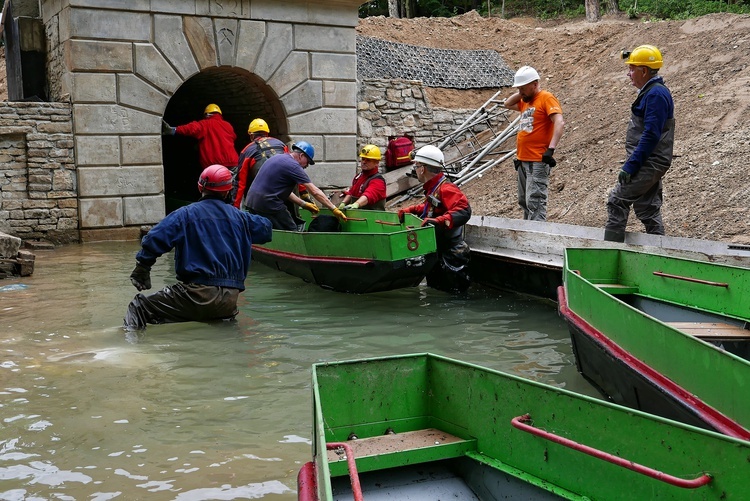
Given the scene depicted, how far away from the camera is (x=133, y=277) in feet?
23.4

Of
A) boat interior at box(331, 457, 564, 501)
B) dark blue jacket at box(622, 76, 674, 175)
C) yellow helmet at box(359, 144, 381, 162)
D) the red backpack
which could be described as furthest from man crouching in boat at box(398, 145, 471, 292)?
the red backpack

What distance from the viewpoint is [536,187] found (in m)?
9.66

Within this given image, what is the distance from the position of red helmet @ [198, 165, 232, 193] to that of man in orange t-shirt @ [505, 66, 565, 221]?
12.6ft

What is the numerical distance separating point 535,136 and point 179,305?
4.64 metres

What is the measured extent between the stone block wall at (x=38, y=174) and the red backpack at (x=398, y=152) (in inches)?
235

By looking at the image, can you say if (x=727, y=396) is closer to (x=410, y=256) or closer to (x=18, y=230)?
(x=410, y=256)

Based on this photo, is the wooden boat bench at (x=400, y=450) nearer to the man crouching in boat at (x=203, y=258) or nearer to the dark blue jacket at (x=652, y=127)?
the man crouching in boat at (x=203, y=258)

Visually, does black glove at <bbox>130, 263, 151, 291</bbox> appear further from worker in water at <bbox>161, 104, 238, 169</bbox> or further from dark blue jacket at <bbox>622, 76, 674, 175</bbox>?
worker in water at <bbox>161, 104, 238, 169</bbox>

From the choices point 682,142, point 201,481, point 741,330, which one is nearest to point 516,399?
point 201,481

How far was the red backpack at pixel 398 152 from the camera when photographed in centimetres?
1605

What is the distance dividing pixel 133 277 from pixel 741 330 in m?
4.84

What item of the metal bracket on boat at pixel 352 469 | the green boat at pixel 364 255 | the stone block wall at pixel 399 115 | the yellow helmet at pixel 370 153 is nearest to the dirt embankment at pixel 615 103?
the stone block wall at pixel 399 115

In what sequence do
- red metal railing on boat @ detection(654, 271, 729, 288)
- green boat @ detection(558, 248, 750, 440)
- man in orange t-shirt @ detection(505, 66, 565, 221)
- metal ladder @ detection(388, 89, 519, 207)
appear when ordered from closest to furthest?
green boat @ detection(558, 248, 750, 440), red metal railing on boat @ detection(654, 271, 729, 288), man in orange t-shirt @ detection(505, 66, 565, 221), metal ladder @ detection(388, 89, 519, 207)

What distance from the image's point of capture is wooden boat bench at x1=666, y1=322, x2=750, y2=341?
5.19 meters
